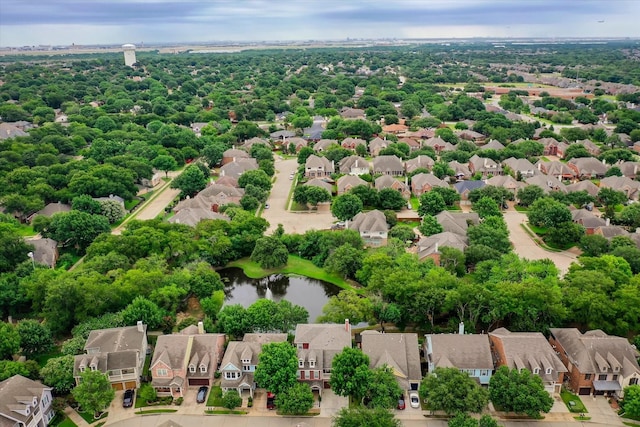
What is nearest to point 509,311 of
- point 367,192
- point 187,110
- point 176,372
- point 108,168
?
point 176,372

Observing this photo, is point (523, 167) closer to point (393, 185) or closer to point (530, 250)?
point (393, 185)

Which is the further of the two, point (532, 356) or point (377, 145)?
point (377, 145)

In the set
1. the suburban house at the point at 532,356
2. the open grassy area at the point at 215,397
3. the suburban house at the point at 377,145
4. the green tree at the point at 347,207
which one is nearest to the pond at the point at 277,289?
the green tree at the point at 347,207

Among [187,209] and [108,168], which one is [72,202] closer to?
[108,168]

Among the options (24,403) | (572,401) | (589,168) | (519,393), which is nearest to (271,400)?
(24,403)

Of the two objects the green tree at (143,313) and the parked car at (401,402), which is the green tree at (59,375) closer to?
the green tree at (143,313)
